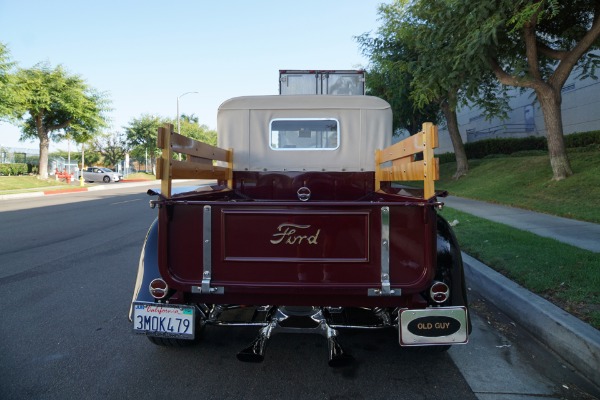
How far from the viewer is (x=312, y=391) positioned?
2779mm

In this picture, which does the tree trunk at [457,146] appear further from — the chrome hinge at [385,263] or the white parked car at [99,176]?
the white parked car at [99,176]

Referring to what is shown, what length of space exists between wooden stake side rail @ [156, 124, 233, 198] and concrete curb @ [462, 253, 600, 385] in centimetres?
311

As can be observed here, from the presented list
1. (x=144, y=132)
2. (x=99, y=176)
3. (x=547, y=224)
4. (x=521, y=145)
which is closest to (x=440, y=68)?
(x=547, y=224)

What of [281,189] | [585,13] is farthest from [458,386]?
[585,13]

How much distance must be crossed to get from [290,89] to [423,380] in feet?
22.2

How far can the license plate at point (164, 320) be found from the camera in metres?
2.69

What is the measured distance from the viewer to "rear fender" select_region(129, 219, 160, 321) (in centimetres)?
288

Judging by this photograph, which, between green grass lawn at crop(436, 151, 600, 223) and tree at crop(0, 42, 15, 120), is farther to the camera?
tree at crop(0, 42, 15, 120)

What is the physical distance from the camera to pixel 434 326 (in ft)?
8.57

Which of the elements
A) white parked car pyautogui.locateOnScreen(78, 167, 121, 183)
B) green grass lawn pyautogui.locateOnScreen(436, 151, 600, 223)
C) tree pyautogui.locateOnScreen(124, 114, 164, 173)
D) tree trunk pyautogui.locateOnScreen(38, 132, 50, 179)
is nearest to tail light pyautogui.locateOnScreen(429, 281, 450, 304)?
green grass lawn pyautogui.locateOnScreen(436, 151, 600, 223)

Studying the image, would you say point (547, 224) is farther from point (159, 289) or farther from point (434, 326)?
point (159, 289)

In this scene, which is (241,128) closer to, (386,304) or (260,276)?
(260,276)

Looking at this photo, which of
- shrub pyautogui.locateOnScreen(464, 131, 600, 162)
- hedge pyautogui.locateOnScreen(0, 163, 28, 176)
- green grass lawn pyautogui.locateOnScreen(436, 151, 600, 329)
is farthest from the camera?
hedge pyautogui.locateOnScreen(0, 163, 28, 176)

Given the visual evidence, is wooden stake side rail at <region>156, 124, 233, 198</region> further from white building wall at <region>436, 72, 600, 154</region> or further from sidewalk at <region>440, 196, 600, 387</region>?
white building wall at <region>436, 72, 600, 154</region>
